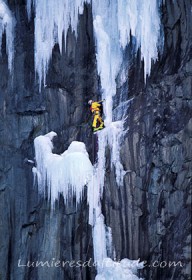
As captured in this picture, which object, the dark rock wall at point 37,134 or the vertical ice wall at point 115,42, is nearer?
the vertical ice wall at point 115,42

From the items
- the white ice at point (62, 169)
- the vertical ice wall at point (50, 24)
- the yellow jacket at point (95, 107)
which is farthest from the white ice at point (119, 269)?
the vertical ice wall at point (50, 24)

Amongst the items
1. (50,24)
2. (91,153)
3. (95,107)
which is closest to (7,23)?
(50,24)

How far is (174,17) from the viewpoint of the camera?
539 inches

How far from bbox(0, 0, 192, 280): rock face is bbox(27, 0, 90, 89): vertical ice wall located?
0.18 metres

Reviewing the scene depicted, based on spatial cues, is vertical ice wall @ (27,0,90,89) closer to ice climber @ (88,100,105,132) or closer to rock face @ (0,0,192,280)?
rock face @ (0,0,192,280)

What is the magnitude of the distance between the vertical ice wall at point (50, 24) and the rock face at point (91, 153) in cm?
18

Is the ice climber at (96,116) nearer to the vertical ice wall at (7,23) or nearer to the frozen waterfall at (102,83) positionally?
the frozen waterfall at (102,83)

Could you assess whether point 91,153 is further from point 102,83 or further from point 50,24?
point 50,24

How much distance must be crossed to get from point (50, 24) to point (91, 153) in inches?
140

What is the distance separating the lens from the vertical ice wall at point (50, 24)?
576 inches

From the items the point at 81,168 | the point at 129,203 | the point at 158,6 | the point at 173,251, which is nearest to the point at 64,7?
the point at 158,6

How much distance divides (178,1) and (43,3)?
3.52 meters

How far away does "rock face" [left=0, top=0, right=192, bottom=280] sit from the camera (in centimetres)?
1289

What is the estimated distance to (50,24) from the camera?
14.9 meters
